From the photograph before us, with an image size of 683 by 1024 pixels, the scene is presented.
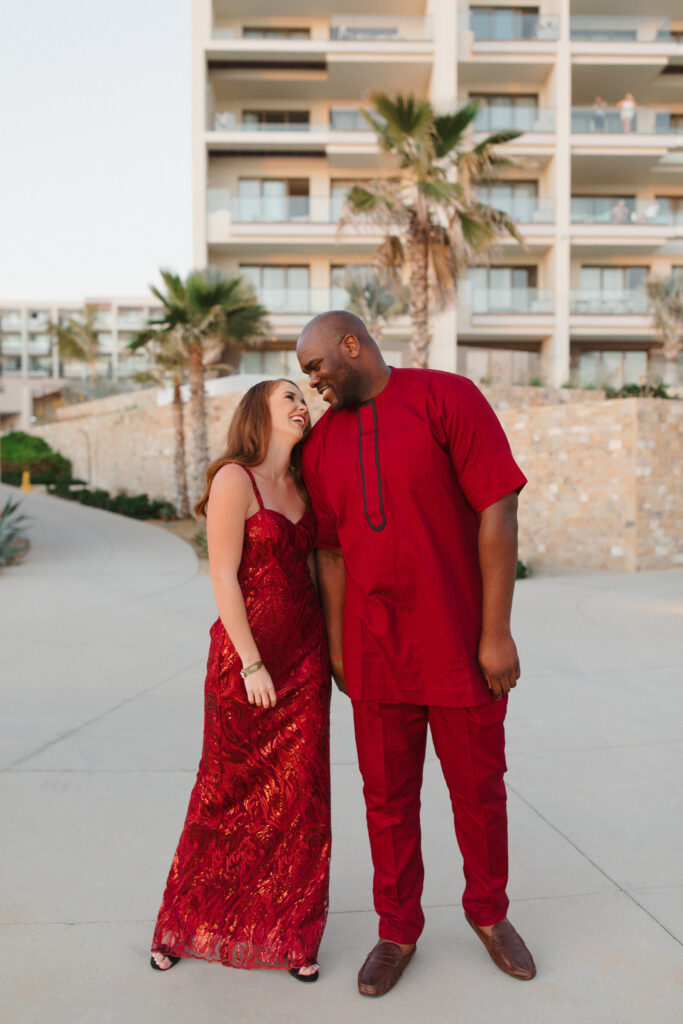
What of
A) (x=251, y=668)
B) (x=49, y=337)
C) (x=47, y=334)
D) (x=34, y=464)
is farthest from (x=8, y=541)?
(x=49, y=337)

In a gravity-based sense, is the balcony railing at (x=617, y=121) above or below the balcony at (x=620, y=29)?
below

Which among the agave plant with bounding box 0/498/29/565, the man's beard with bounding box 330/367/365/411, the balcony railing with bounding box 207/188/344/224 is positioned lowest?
the agave plant with bounding box 0/498/29/565

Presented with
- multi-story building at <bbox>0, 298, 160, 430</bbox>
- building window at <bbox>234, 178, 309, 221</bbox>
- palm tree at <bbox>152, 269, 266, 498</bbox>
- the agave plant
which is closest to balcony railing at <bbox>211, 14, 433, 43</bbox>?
building window at <bbox>234, 178, 309, 221</bbox>

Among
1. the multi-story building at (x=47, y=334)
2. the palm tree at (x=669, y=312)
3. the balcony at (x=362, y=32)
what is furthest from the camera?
the multi-story building at (x=47, y=334)

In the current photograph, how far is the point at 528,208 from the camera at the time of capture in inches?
1201

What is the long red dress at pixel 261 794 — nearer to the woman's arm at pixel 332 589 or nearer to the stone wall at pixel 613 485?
the woman's arm at pixel 332 589

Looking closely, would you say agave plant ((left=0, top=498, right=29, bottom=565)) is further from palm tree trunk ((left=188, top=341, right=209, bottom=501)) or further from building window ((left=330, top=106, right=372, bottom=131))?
building window ((left=330, top=106, right=372, bottom=131))

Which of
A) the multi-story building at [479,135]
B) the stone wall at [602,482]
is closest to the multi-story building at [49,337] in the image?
the multi-story building at [479,135]

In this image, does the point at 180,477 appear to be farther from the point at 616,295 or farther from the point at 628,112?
the point at 628,112

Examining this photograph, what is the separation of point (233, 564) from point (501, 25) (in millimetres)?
33630

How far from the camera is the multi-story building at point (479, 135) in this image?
30.0 m

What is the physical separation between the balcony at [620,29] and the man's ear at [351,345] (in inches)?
1326

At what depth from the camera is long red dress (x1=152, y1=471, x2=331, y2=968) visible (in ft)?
8.36

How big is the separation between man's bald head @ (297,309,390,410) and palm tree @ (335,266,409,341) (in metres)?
24.8
